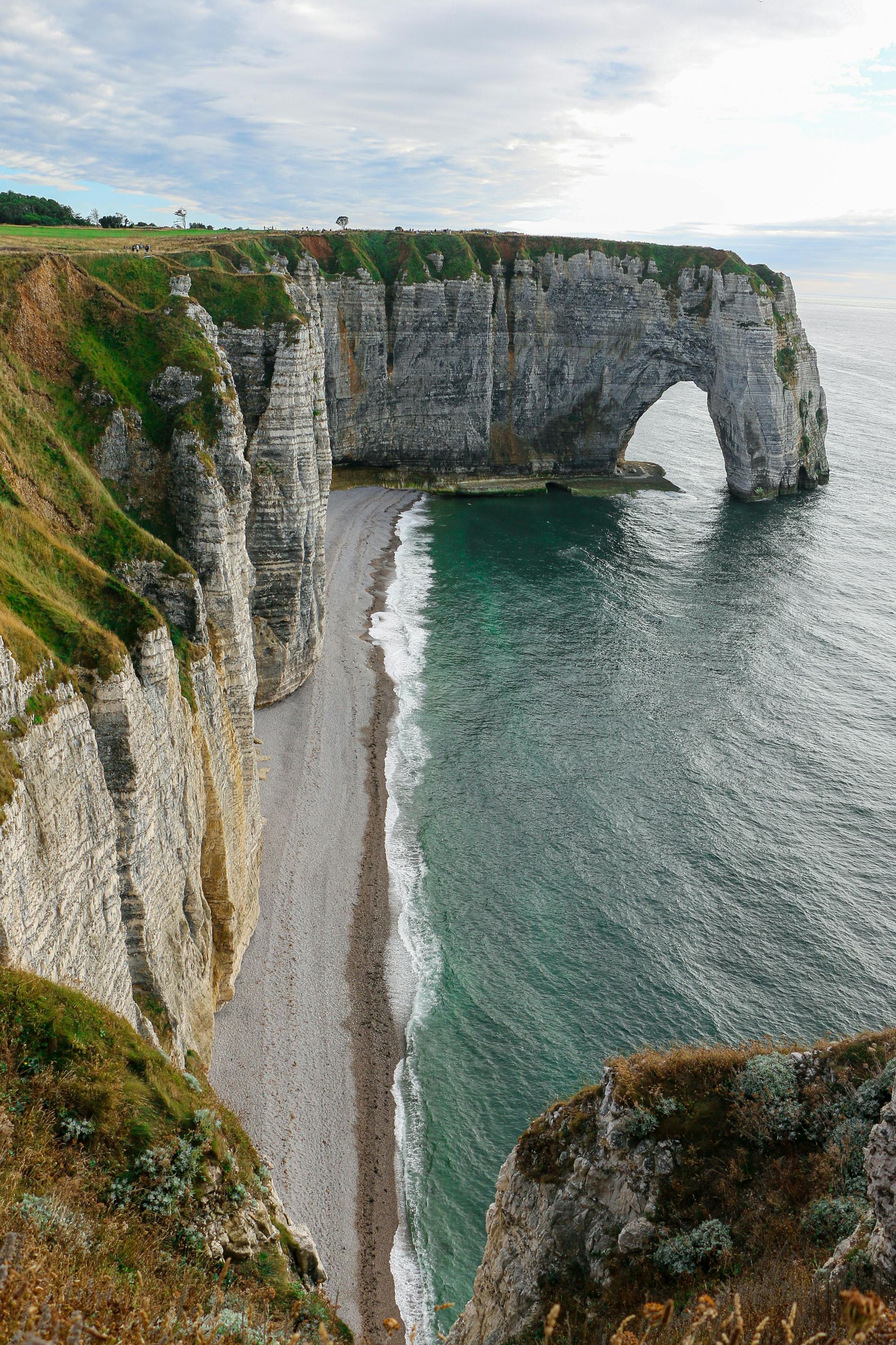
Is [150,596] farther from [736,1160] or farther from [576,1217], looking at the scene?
[736,1160]

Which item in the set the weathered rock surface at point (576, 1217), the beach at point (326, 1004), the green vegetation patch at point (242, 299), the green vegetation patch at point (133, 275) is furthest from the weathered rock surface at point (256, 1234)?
the green vegetation patch at point (242, 299)

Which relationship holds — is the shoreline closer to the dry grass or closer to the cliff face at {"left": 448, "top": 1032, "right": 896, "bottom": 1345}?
the cliff face at {"left": 448, "top": 1032, "right": 896, "bottom": 1345}

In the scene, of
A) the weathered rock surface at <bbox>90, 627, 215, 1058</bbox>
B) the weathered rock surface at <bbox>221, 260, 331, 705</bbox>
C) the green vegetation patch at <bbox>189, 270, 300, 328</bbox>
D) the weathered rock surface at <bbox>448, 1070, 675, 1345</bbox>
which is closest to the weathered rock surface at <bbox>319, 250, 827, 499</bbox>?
the weathered rock surface at <bbox>221, 260, 331, 705</bbox>

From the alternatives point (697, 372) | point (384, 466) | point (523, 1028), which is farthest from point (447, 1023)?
point (697, 372)

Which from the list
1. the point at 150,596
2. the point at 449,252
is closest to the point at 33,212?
the point at 449,252

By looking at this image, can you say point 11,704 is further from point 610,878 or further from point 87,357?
point 610,878

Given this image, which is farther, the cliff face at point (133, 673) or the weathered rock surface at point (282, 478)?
the weathered rock surface at point (282, 478)

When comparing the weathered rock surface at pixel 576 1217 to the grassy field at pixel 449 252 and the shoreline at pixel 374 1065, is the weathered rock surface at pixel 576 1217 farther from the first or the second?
the grassy field at pixel 449 252
